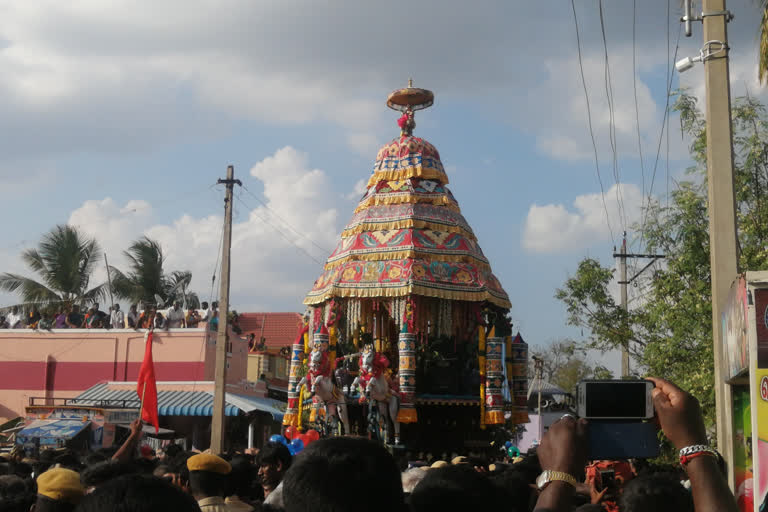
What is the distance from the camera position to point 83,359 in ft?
100

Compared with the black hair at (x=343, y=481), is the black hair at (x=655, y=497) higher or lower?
lower

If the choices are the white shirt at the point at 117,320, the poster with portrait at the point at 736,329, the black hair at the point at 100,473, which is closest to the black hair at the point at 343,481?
the black hair at the point at 100,473

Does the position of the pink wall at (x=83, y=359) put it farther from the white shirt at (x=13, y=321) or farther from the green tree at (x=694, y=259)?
the green tree at (x=694, y=259)

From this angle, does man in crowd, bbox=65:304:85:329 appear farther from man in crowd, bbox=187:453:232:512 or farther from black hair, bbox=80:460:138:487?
man in crowd, bbox=187:453:232:512

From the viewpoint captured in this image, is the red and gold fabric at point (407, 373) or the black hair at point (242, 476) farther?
the red and gold fabric at point (407, 373)

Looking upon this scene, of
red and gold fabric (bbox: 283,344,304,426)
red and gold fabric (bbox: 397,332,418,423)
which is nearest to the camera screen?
red and gold fabric (bbox: 397,332,418,423)

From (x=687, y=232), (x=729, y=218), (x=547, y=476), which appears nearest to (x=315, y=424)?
(x=687, y=232)

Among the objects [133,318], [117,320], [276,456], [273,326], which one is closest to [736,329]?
[276,456]

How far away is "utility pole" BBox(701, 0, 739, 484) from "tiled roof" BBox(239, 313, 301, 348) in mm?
34880

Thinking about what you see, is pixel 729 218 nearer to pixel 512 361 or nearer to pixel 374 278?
pixel 374 278

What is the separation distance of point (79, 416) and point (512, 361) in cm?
1014

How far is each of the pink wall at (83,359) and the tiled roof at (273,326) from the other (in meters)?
13.1

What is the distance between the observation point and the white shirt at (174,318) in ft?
99.5

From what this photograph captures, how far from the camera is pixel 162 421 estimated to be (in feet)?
92.7
